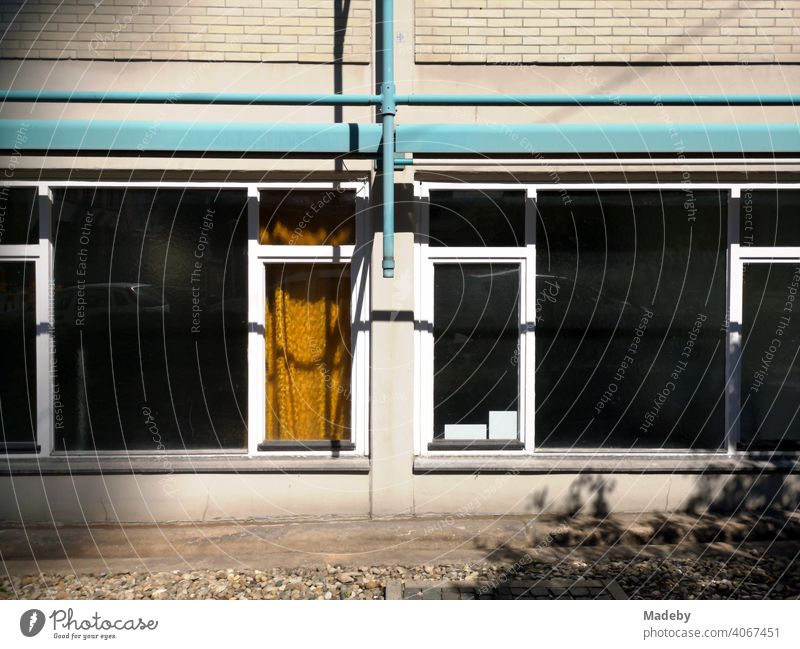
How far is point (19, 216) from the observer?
6.65 metres

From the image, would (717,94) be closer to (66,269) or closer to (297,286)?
(297,286)

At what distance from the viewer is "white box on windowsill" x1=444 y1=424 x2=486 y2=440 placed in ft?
22.6

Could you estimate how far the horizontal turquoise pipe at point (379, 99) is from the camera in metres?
6.10

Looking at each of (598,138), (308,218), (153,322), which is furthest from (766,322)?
(153,322)

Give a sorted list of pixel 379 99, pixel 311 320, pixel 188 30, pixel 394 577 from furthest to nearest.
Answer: pixel 311 320
pixel 188 30
pixel 379 99
pixel 394 577

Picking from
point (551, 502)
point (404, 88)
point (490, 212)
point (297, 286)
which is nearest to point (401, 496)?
point (551, 502)

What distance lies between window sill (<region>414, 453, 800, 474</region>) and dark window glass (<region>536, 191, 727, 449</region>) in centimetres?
16

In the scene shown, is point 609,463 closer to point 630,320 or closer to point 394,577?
point 630,320

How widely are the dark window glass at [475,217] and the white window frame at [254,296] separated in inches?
22.5

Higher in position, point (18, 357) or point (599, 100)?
point (599, 100)

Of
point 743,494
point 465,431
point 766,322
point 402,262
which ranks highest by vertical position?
point 402,262

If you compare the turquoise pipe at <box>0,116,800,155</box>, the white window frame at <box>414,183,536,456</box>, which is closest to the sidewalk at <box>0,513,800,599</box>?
the white window frame at <box>414,183,536,456</box>

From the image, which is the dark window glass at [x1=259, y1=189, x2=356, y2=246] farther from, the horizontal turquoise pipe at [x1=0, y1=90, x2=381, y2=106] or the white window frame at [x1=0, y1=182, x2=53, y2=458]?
the white window frame at [x1=0, y1=182, x2=53, y2=458]

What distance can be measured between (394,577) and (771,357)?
12.0ft
